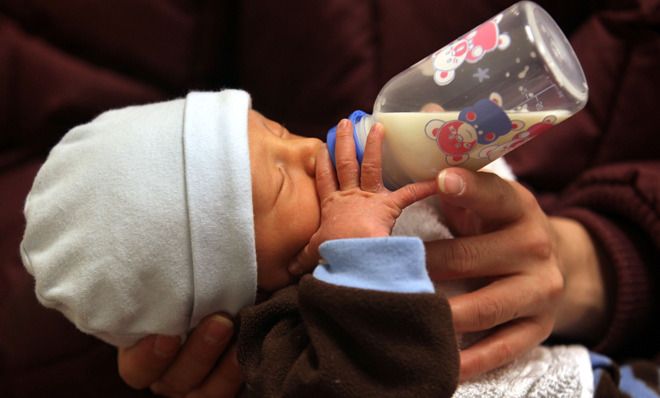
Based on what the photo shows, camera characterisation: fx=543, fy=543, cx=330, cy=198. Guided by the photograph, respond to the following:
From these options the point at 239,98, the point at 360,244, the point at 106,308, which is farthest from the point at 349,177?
the point at 106,308

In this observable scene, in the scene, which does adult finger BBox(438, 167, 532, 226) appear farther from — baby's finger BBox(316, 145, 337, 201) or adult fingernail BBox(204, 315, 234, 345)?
adult fingernail BBox(204, 315, 234, 345)

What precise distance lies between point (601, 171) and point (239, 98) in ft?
2.66

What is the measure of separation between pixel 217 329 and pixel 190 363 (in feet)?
0.42

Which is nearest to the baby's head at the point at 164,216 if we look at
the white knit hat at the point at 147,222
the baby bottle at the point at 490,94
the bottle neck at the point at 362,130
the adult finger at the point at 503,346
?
the white knit hat at the point at 147,222

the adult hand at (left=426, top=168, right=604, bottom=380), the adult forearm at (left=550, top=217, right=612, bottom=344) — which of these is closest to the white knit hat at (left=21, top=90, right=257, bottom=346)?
the adult hand at (left=426, top=168, right=604, bottom=380)

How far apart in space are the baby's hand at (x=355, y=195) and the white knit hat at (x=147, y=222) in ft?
0.41

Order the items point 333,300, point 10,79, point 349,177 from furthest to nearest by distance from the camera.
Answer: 1. point 10,79
2. point 349,177
3. point 333,300

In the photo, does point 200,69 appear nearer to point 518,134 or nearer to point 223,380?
point 223,380

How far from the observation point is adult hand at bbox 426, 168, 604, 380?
0.89 m

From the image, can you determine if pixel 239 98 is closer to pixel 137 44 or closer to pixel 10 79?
pixel 137 44

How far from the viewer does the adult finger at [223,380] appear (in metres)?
1.09

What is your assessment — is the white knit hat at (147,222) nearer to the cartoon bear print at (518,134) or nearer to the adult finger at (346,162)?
the adult finger at (346,162)

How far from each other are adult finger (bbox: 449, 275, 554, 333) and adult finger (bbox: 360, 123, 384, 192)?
24 centimetres

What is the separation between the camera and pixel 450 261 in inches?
35.6
